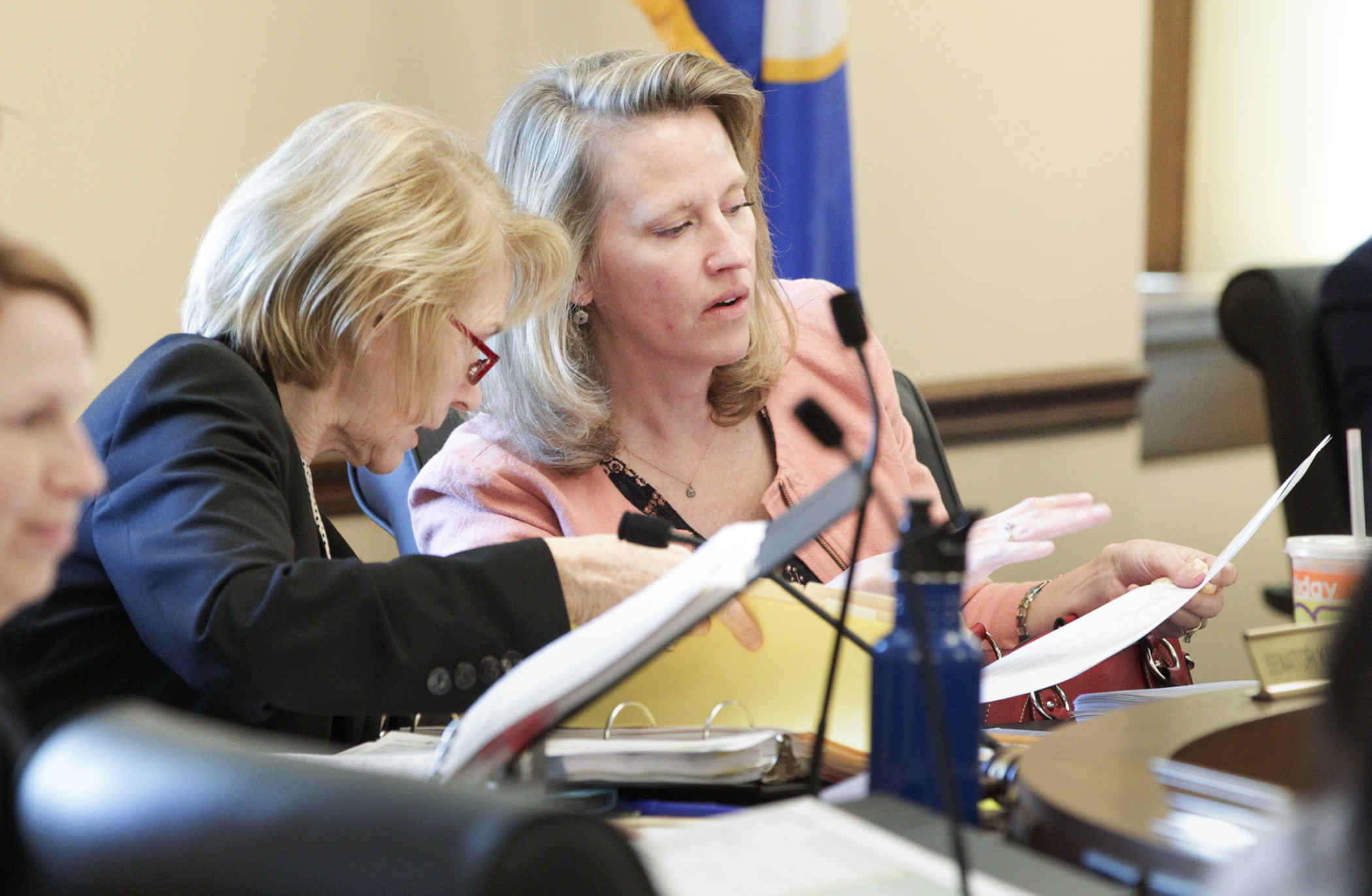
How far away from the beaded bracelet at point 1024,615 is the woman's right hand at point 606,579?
63 centimetres

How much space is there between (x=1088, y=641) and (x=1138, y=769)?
0.41 m

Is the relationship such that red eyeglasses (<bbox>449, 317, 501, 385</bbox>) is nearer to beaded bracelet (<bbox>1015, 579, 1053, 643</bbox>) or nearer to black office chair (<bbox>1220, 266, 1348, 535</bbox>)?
beaded bracelet (<bbox>1015, 579, 1053, 643</bbox>)

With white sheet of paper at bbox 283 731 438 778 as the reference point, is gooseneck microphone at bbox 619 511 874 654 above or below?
above

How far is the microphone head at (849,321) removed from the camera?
80 centimetres

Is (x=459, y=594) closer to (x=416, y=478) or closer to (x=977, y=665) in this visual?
(x=977, y=665)

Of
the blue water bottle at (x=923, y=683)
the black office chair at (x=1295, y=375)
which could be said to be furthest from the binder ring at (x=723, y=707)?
the black office chair at (x=1295, y=375)

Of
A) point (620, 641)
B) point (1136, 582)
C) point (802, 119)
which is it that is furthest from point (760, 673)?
point (802, 119)

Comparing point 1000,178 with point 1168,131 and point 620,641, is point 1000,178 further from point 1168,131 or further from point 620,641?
point 620,641

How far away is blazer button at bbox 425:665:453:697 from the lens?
1.06 meters

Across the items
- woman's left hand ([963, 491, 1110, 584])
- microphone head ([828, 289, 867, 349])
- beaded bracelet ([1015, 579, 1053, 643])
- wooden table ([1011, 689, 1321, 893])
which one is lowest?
beaded bracelet ([1015, 579, 1053, 643])

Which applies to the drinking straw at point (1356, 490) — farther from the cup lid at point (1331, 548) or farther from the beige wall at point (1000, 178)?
the beige wall at point (1000, 178)

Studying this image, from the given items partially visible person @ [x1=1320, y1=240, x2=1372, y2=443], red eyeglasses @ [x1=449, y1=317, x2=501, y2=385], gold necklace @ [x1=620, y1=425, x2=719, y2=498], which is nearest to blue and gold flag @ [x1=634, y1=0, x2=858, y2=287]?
gold necklace @ [x1=620, y1=425, x2=719, y2=498]

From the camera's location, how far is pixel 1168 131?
354 cm

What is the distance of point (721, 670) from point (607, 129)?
0.88 meters
